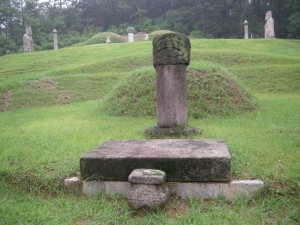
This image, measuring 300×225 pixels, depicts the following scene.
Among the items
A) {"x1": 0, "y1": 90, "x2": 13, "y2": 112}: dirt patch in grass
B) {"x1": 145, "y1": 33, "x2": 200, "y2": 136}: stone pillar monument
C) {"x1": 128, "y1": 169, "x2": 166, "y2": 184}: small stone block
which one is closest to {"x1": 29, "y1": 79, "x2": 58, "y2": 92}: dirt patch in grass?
{"x1": 0, "y1": 90, "x2": 13, "y2": 112}: dirt patch in grass

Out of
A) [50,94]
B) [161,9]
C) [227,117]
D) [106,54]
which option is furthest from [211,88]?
[161,9]

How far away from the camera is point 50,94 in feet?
41.0

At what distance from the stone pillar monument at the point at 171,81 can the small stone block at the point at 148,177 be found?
256cm

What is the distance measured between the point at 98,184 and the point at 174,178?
2.86 ft

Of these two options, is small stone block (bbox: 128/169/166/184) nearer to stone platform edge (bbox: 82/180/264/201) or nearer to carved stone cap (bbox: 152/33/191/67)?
stone platform edge (bbox: 82/180/264/201)

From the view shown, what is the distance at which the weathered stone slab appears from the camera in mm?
3348

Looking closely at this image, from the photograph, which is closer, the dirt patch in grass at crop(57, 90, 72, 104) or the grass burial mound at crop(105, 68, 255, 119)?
the grass burial mound at crop(105, 68, 255, 119)

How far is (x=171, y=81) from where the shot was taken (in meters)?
5.79

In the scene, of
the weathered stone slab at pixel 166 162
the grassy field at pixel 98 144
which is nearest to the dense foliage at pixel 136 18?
the grassy field at pixel 98 144

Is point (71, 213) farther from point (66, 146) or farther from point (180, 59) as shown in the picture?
point (180, 59)

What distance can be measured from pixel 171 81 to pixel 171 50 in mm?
554

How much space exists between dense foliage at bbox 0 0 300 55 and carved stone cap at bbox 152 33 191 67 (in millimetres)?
32978

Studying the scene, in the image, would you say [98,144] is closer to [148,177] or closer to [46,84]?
[148,177]

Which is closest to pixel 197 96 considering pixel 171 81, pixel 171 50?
pixel 171 81
